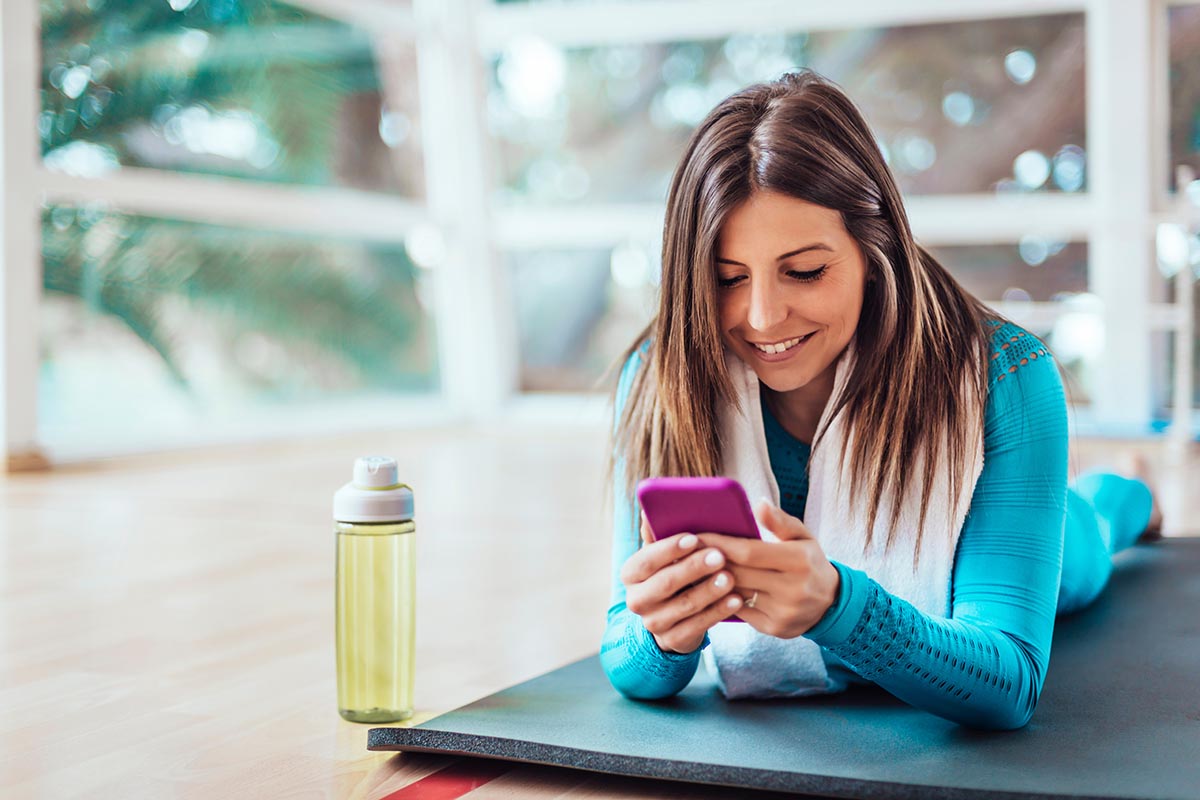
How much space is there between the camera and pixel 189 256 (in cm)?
459

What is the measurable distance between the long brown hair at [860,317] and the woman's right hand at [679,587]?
0.25 meters

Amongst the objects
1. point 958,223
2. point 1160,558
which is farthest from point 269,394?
point 1160,558

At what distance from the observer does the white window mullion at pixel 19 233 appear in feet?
12.3

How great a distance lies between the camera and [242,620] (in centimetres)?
194

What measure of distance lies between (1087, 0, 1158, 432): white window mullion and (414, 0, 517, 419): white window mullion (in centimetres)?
258

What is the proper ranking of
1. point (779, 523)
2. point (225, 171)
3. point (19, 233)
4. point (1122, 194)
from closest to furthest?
point (779, 523), point (19, 233), point (225, 171), point (1122, 194)

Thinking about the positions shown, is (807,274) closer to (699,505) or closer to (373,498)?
(699,505)

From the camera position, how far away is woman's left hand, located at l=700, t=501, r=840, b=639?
971 millimetres

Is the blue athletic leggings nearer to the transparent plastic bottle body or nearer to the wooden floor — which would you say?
the wooden floor

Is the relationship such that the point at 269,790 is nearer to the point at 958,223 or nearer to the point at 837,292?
the point at 837,292

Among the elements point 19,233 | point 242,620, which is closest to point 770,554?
point 242,620

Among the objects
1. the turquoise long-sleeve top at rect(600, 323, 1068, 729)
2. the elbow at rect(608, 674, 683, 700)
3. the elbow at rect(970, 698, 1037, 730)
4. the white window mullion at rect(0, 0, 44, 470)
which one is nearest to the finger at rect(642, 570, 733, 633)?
the turquoise long-sleeve top at rect(600, 323, 1068, 729)

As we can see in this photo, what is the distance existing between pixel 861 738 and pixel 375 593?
51 centimetres

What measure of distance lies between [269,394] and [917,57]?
2.96 metres
